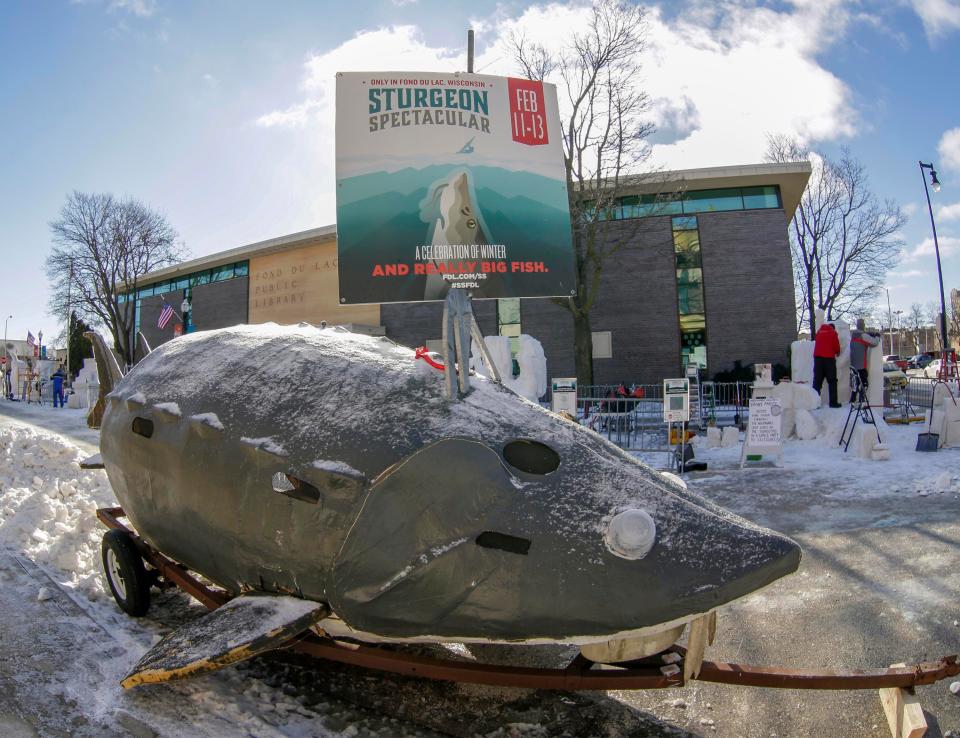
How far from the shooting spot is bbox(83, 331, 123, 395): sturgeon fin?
205 inches

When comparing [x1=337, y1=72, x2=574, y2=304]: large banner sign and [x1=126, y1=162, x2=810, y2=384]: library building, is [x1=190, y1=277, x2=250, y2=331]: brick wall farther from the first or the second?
[x1=337, y1=72, x2=574, y2=304]: large banner sign

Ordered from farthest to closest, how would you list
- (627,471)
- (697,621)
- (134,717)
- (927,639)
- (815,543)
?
1. (815,543)
2. (927,639)
3. (134,717)
4. (627,471)
5. (697,621)

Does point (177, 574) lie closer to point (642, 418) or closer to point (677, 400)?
point (677, 400)

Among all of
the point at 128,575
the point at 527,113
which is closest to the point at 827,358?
the point at 527,113

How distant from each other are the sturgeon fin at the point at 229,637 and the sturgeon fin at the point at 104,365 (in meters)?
3.48

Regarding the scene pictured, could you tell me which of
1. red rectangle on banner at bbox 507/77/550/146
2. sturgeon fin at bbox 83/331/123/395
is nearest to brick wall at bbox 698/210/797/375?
red rectangle on banner at bbox 507/77/550/146

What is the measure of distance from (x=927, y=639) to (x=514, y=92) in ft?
13.1

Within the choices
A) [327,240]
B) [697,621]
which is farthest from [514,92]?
[327,240]

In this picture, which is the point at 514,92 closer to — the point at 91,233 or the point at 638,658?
the point at 638,658

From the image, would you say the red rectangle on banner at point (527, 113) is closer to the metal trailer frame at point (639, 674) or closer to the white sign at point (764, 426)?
the metal trailer frame at point (639, 674)

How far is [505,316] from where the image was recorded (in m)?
27.8

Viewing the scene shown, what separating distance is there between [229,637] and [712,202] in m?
27.0

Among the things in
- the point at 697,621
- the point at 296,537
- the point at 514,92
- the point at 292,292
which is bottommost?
the point at 697,621

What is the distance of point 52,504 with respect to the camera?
18.0 ft
